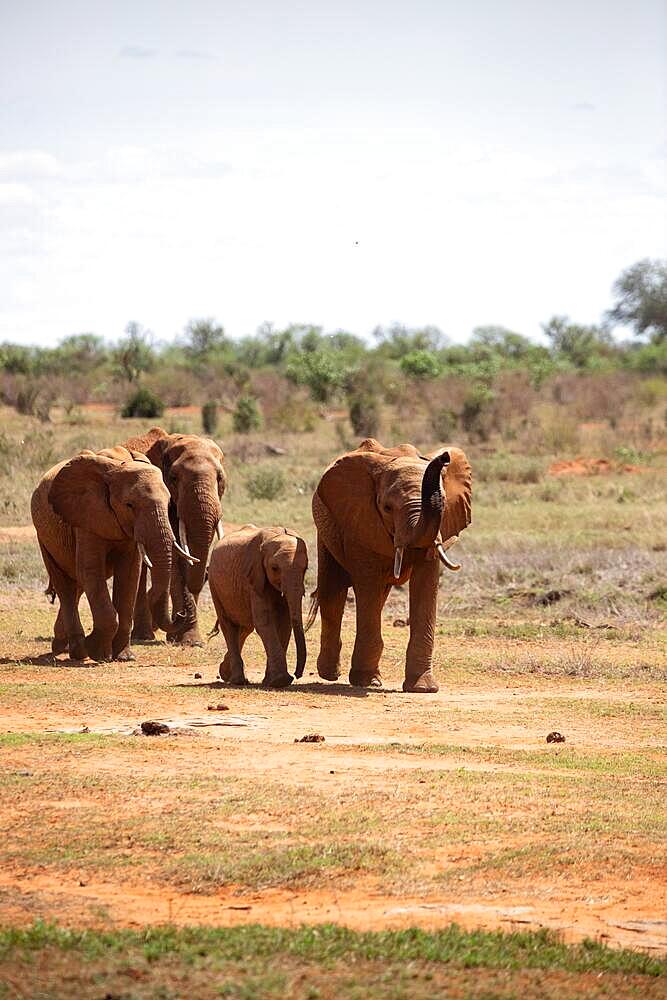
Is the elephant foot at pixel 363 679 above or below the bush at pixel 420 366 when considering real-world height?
below

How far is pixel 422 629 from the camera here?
541 inches

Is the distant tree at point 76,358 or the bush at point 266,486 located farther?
the distant tree at point 76,358

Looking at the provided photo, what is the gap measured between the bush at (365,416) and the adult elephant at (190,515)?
83.2 feet

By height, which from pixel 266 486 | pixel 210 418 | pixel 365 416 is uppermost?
pixel 365 416

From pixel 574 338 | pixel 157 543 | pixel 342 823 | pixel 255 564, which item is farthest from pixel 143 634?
pixel 574 338

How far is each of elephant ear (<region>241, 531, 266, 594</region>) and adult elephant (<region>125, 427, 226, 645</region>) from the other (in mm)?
2681

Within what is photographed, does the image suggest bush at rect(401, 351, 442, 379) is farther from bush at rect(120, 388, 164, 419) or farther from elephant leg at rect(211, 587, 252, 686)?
elephant leg at rect(211, 587, 252, 686)

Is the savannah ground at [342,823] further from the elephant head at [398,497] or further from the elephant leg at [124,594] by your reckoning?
the elephant head at [398,497]

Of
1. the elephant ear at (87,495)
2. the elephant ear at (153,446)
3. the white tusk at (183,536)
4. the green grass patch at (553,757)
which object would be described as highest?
the elephant ear at (153,446)

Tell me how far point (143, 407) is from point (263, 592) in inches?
1361

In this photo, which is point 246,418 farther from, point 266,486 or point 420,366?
point 420,366

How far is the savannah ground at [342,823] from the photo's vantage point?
6.36 metres

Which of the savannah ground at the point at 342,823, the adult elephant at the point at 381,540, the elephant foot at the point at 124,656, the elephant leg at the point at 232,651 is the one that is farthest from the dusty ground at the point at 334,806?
the elephant foot at the point at 124,656

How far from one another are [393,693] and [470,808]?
474 cm
